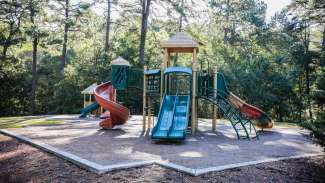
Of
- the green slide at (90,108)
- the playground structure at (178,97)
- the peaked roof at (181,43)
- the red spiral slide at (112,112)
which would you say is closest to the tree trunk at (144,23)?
the green slide at (90,108)

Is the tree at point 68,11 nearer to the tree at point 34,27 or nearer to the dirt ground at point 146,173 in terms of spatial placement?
the tree at point 34,27

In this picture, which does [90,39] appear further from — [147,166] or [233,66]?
[147,166]

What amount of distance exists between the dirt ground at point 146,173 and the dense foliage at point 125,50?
16.3 m

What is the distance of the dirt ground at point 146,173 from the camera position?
221 inches

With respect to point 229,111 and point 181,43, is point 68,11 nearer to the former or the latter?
point 181,43

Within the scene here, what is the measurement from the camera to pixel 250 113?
12.7m

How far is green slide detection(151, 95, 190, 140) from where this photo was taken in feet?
30.4

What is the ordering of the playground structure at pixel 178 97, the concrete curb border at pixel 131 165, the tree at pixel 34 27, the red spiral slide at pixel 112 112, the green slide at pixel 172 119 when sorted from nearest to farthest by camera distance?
the concrete curb border at pixel 131 165
the green slide at pixel 172 119
the playground structure at pixel 178 97
the red spiral slide at pixel 112 112
the tree at pixel 34 27

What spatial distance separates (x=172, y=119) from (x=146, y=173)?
167 inches

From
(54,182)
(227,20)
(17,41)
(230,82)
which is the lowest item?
(54,182)

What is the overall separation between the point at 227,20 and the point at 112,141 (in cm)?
2470

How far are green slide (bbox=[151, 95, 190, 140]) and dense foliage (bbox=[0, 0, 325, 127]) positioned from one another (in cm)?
1280

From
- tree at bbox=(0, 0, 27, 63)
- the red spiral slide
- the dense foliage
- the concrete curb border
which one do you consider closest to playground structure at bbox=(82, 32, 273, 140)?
the red spiral slide

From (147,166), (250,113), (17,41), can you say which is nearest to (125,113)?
(250,113)
